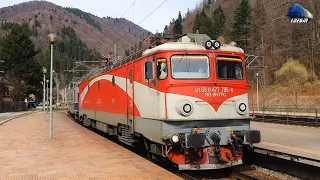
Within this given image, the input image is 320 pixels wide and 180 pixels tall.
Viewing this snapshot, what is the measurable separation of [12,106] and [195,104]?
59515 millimetres

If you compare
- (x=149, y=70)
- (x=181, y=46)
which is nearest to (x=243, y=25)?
(x=181, y=46)

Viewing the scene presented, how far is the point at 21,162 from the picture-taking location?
1064 cm

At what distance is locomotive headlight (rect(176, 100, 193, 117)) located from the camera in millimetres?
9148

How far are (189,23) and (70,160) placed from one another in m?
99.8

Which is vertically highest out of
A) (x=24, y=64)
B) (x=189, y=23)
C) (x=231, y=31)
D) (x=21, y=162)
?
(x=189, y=23)

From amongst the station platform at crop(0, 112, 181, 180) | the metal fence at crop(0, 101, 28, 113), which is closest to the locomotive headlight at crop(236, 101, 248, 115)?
the station platform at crop(0, 112, 181, 180)

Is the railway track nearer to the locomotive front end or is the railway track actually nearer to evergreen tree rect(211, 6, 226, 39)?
the locomotive front end

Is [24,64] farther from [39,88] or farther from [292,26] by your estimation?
[292,26]

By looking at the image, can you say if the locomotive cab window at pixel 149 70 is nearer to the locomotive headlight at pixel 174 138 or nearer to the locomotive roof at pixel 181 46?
the locomotive roof at pixel 181 46

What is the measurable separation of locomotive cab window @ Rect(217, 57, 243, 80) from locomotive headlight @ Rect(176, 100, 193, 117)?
133cm

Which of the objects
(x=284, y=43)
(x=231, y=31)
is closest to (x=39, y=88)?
(x=231, y=31)

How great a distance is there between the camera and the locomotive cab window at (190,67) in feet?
31.3

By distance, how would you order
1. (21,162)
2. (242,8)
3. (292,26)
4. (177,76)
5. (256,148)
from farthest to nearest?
(242,8), (292,26), (256,148), (21,162), (177,76)

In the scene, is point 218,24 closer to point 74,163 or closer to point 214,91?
point 214,91
